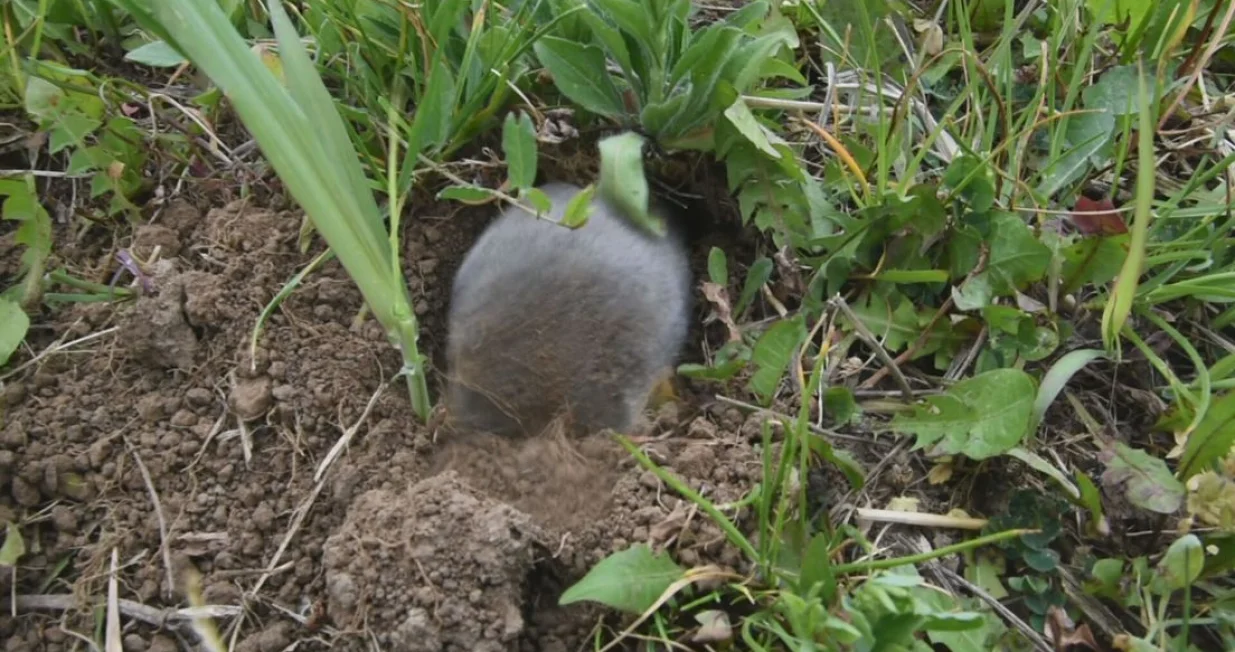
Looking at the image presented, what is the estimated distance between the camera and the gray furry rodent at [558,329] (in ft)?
5.45

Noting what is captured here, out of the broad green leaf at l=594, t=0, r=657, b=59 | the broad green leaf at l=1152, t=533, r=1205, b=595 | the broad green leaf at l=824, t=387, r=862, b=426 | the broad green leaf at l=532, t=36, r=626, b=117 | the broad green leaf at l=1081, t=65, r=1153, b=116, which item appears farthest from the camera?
the broad green leaf at l=1081, t=65, r=1153, b=116

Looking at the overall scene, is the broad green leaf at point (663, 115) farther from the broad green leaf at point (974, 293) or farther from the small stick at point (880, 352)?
the broad green leaf at point (974, 293)

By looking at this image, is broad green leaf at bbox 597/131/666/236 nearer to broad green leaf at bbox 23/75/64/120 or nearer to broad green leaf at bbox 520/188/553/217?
broad green leaf at bbox 520/188/553/217

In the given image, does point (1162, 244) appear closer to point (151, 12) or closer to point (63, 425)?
point (151, 12)

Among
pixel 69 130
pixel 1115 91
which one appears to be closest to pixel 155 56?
pixel 69 130

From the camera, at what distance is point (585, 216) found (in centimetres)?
158

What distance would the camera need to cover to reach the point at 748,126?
172cm

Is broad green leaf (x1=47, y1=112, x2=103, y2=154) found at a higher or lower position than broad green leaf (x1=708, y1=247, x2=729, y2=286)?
higher

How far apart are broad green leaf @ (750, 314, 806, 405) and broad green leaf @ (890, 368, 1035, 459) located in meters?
0.21

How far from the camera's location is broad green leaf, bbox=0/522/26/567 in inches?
58.7

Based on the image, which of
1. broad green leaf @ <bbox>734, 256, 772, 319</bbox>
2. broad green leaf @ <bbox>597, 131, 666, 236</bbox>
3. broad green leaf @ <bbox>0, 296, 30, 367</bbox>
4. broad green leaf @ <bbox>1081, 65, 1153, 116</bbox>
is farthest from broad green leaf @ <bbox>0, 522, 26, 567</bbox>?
broad green leaf @ <bbox>1081, 65, 1153, 116</bbox>

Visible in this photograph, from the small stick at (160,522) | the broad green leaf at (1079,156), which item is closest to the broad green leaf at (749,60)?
the broad green leaf at (1079,156)

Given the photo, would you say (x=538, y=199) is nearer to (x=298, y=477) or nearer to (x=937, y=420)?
(x=298, y=477)

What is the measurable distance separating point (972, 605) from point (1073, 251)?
64 centimetres
